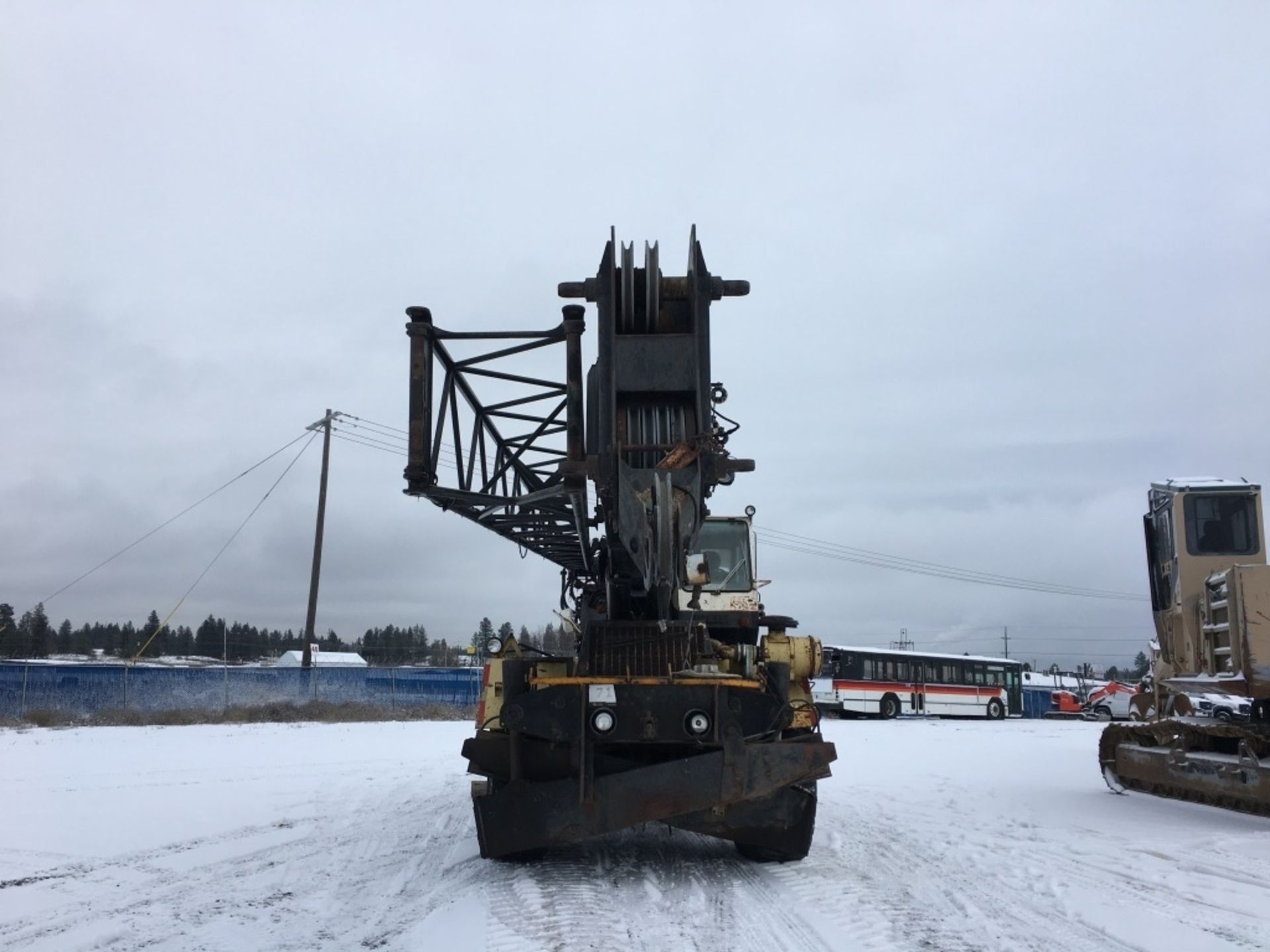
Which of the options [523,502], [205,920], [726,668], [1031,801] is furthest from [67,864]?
[1031,801]

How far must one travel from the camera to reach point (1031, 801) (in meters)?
11.5

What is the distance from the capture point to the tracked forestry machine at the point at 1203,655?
357 inches

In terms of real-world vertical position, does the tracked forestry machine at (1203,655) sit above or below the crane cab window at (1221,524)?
below

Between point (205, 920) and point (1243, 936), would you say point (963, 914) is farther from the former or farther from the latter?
point (205, 920)

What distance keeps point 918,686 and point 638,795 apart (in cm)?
3543

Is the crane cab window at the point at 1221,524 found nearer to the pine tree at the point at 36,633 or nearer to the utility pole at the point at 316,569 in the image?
the utility pole at the point at 316,569

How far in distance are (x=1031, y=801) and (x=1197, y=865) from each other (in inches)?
167

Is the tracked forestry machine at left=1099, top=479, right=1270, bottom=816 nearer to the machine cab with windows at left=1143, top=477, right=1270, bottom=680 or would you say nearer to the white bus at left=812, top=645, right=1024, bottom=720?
the machine cab with windows at left=1143, top=477, right=1270, bottom=680

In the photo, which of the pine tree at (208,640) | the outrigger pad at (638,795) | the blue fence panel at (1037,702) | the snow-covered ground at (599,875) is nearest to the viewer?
the snow-covered ground at (599,875)

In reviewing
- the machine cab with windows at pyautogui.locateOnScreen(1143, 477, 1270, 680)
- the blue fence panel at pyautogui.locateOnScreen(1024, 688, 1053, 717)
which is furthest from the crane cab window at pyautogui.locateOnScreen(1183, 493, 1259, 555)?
the blue fence panel at pyautogui.locateOnScreen(1024, 688, 1053, 717)

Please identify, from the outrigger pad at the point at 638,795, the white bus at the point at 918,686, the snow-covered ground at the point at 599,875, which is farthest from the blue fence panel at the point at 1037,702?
the outrigger pad at the point at 638,795

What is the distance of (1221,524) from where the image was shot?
1056 cm

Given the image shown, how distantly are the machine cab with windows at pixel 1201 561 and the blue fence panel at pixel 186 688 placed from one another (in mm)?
22537

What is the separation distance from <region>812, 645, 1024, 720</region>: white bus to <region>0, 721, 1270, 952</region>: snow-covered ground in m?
25.2
